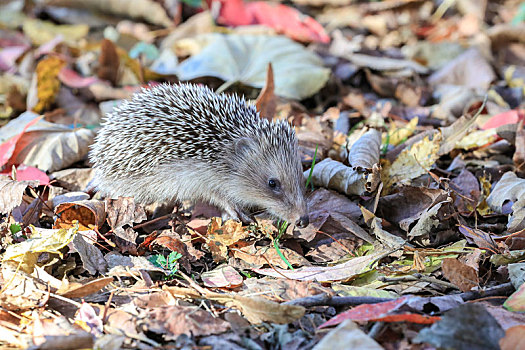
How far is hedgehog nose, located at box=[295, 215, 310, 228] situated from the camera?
431 cm

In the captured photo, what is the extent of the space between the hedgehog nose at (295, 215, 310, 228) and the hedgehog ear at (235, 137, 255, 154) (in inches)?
36.8

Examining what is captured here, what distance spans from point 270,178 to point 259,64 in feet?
9.46

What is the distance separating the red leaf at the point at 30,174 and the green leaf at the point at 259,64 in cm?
262

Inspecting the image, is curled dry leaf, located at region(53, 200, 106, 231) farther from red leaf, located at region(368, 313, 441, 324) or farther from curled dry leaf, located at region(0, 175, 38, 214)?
red leaf, located at region(368, 313, 441, 324)

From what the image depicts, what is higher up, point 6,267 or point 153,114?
point 153,114

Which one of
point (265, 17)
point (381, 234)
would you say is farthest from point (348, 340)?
point (265, 17)

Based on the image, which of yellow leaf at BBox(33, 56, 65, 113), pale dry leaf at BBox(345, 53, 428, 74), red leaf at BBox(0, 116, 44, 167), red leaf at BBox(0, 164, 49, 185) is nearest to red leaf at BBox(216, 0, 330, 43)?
pale dry leaf at BBox(345, 53, 428, 74)

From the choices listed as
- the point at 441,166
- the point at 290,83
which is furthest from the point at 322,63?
the point at 441,166

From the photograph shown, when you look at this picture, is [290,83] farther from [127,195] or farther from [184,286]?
[184,286]

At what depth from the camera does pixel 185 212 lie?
4.96 metres

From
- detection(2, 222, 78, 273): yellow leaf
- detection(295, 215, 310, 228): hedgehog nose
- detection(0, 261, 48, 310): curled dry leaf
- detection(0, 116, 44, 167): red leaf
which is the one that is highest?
detection(0, 116, 44, 167): red leaf

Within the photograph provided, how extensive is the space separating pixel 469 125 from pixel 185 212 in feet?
10.2

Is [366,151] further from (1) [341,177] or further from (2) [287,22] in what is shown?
(2) [287,22]

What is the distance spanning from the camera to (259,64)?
712 centimetres
